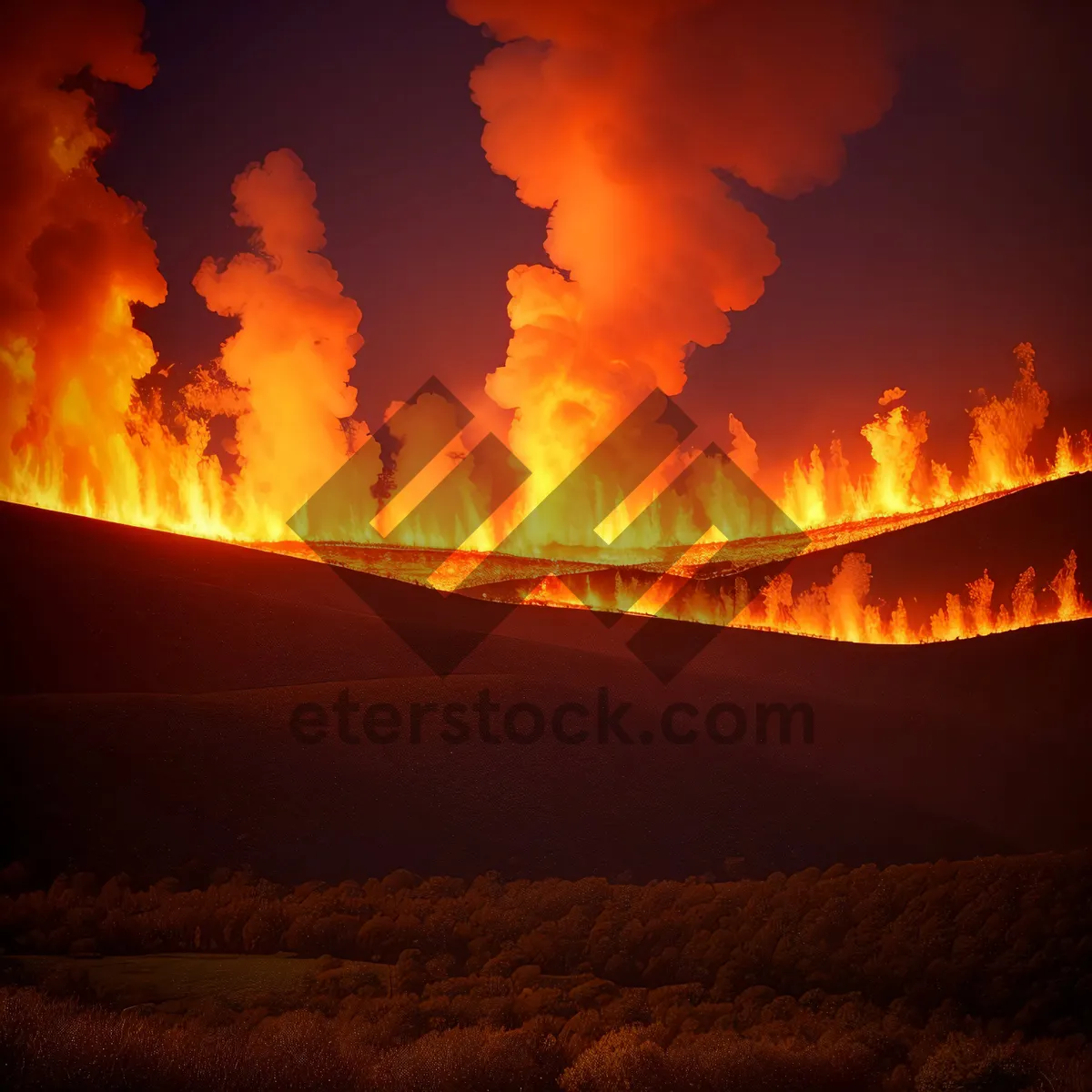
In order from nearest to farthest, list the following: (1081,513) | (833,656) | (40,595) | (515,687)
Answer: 1. (515,687)
2. (40,595)
3. (833,656)
4. (1081,513)

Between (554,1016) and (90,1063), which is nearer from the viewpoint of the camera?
(90,1063)

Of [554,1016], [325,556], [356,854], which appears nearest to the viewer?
[554,1016]

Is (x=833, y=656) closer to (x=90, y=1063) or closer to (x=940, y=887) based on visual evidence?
(x=940, y=887)

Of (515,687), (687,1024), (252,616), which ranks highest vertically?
(252,616)

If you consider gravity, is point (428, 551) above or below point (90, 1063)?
above

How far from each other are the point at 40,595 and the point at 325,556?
1722 centimetres

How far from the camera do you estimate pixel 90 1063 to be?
8.20 m

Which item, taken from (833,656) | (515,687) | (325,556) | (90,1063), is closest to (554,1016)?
(90,1063)

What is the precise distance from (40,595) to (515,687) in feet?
38.7

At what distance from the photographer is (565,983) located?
12188 mm

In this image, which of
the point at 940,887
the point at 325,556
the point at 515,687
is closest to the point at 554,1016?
the point at 940,887

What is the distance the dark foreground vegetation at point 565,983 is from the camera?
350 inches

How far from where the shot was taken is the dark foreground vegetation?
8883mm

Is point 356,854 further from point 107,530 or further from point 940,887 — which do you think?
point 107,530
